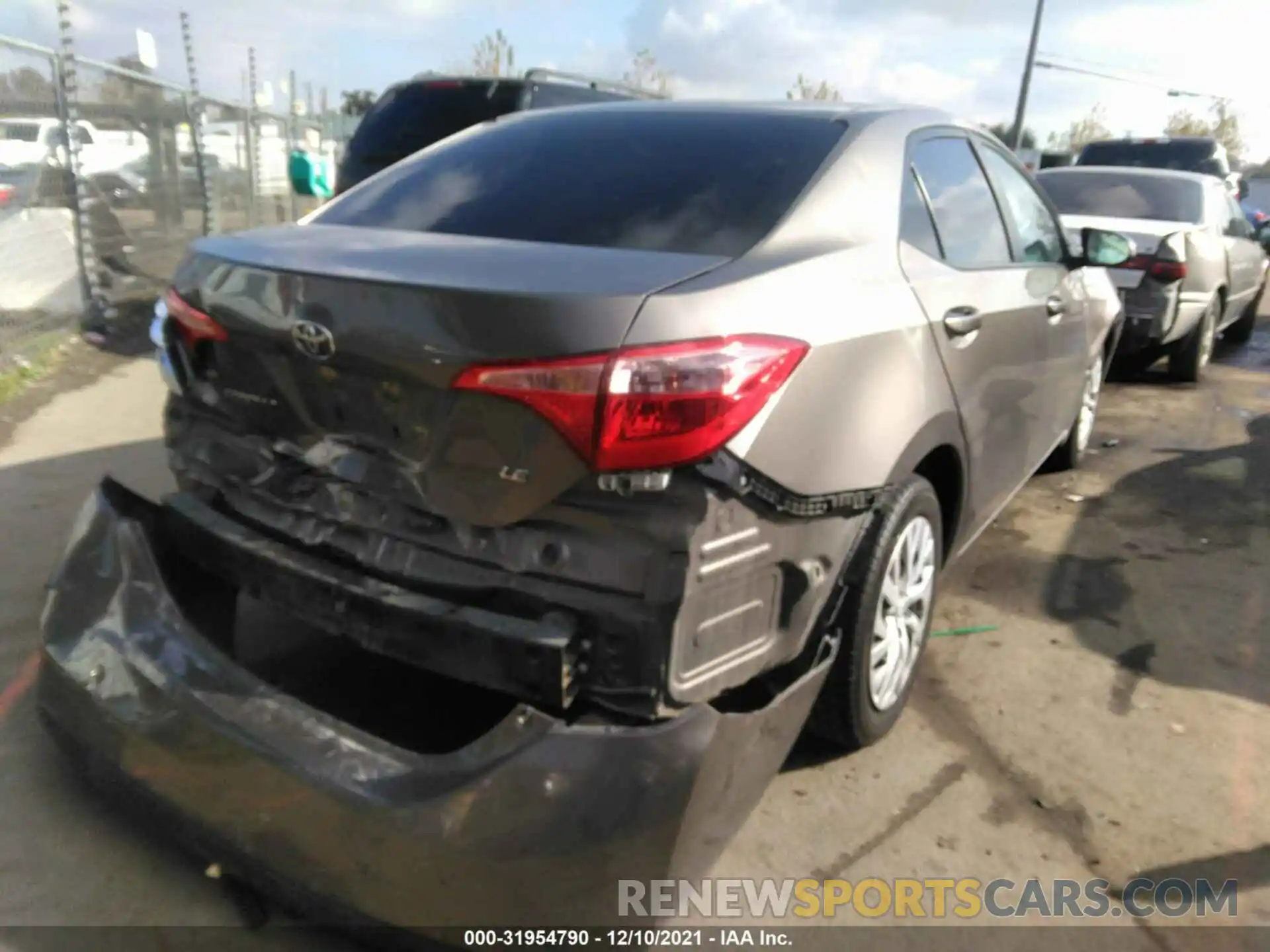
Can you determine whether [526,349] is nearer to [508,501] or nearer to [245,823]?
[508,501]

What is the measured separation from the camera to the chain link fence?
6.73 metres

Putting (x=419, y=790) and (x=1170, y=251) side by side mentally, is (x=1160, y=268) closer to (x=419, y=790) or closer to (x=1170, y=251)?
(x=1170, y=251)

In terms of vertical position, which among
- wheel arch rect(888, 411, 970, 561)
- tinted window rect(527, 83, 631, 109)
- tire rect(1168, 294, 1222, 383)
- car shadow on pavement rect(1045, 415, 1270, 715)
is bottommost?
car shadow on pavement rect(1045, 415, 1270, 715)

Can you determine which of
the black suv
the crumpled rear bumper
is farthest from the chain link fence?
the crumpled rear bumper

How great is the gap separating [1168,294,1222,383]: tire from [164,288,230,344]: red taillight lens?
7.57m

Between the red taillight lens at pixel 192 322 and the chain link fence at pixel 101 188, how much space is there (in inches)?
186

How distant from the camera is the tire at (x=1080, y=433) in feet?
18.0

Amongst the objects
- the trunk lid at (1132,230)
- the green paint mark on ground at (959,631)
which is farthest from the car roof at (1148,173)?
the green paint mark on ground at (959,631)

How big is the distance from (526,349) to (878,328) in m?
0.96

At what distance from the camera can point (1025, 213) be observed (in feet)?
13.2

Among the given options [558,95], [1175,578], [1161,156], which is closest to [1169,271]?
[1175,578]

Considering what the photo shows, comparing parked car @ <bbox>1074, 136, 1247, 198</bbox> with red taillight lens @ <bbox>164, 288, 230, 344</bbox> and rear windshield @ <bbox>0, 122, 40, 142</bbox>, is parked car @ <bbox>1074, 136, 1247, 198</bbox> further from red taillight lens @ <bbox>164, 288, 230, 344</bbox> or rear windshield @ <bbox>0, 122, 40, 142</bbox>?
red taillight lens @ <bbox>164, 288, 230, 344</bbox>

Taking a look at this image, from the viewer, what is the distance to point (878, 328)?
98.9 inches

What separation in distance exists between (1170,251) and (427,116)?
5231mm
